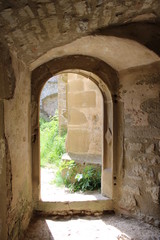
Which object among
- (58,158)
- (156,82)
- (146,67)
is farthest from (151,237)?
(58,158)

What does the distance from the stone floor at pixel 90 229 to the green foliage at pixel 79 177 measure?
762 millimetres

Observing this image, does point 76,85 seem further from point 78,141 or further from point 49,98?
point 49,98

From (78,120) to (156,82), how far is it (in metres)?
1.92

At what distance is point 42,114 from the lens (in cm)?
1234

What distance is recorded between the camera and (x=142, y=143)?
2.74m

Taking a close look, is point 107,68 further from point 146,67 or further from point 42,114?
point 42,114

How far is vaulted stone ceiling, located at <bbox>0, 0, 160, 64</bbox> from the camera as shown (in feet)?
4.46

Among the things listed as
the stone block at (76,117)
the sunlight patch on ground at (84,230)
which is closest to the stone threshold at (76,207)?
the sunlight patch on ground at (84,230)

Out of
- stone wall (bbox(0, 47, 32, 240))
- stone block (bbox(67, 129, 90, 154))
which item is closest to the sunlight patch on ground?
stone wall (bbox(0, 47, 32, 240))

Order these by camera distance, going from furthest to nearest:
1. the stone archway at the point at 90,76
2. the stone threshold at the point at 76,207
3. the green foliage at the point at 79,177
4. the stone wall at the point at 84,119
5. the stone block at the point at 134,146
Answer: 1. the stone wall at the point at 84,119
2. the green foliage at the point at 79,177
3. the stone threshold at the point at 76,207
4. the stone archway at the point at 90,76
5. the stone block at the point at 134,146

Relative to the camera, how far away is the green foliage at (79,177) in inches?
145

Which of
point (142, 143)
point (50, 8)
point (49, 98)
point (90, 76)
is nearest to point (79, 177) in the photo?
point (142, 143)

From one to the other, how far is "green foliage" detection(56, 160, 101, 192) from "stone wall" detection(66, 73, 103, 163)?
254mm

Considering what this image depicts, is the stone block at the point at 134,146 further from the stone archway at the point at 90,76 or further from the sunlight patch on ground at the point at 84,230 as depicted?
the sunlight patch on ground at the point at 84,230
